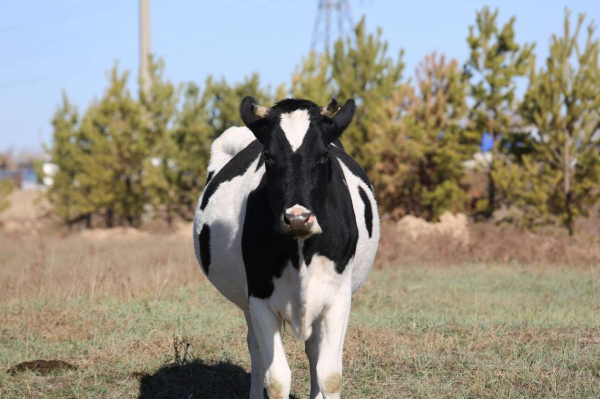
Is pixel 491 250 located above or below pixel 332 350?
below

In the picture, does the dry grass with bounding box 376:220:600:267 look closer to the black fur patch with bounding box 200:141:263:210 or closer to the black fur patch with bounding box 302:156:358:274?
the black fur patch with bounding box 200:141:263:210

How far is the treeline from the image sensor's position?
19156 millimetres

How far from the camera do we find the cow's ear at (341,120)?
14.8ft

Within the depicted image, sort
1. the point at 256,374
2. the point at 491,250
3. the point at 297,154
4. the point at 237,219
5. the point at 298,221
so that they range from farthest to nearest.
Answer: the point at 491,250
the point at 256,374
the point at 237,219
the point at 297,154
the point at 298,221

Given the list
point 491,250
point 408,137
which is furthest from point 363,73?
point 491,250

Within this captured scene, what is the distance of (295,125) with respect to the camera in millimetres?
4336

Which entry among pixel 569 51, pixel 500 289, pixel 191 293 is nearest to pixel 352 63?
pixel 569 51

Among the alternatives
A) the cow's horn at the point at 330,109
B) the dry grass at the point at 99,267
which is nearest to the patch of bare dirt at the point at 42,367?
the dry grass at the point at 99,267

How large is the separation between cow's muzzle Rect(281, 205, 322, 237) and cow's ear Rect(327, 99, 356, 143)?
74 centimetres

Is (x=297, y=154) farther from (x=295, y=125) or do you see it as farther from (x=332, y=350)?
(x=332, y=350)

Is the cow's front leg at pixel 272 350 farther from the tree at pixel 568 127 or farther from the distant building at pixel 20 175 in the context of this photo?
the distant building at pixel 20 175

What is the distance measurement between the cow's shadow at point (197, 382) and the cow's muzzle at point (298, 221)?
2.28 metres

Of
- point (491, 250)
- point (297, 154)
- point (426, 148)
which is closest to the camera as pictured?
point (297, 154)

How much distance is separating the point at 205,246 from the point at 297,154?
6.52 feet
